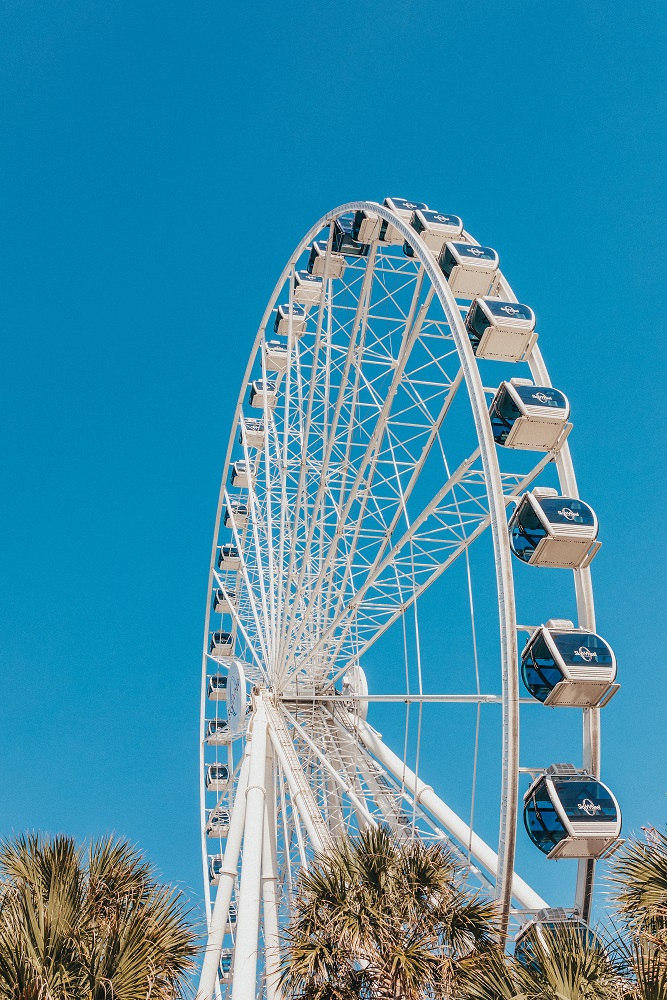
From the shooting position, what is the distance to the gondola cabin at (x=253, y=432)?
28.2 m

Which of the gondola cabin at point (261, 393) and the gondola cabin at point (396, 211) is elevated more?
the gondola cabin at point (261, 393)

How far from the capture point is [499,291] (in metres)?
16.3

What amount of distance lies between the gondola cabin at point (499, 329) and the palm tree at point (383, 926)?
7.10 metres

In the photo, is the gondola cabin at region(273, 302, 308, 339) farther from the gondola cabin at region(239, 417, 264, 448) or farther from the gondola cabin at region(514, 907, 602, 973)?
the gondola cabin at region(514, 907, 602, 973)

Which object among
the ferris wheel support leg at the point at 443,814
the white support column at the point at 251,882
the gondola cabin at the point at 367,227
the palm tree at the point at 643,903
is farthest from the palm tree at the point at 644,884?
the gondola cabin at the point at 367,227

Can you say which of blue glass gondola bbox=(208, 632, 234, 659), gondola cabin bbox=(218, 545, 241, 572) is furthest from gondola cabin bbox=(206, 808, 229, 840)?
gondola cabin bbox=(218, 545, 241, 572)

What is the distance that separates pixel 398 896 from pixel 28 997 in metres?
3.58

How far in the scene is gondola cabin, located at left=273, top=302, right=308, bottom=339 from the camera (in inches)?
969

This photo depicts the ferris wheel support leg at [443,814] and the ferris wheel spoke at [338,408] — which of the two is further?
the ferris wheel spoke at [338,408]

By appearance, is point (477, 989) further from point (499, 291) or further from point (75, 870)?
point (499, 291)

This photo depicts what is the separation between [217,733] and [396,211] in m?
16.3

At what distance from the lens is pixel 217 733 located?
97.1 feet

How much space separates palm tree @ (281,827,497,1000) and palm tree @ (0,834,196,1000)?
3.84 feet

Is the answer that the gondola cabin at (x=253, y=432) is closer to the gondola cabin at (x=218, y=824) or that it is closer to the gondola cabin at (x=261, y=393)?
the gondola cabin at (x=261, y=393)
